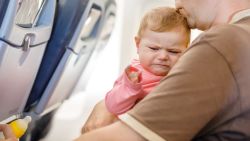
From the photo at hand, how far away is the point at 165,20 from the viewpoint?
4.39 feet

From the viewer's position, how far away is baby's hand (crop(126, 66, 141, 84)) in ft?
4.37

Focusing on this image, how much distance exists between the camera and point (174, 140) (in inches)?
30.2

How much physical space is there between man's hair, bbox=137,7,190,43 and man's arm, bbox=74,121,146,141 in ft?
2.01

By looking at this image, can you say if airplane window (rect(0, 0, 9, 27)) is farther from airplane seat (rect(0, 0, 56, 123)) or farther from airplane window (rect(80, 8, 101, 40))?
airplane window (rect(80, 8, 101, 40))

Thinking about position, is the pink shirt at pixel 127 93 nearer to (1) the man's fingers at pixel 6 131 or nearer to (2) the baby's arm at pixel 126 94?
(2) the baby's arm at pixel 126 94

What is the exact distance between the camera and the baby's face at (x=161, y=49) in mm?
1361

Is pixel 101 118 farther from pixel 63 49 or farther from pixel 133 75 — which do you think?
pixel 63 49

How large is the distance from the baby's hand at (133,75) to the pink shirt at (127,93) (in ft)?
0.06

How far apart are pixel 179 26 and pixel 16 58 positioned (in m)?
0.65

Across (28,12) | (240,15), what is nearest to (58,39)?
(28,12)

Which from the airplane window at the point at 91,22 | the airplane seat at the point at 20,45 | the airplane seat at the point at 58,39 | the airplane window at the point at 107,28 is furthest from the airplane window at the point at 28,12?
the airplane window at the point at 107,28

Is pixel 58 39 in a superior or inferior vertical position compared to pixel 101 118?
superior

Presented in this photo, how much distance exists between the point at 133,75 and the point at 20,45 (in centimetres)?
45

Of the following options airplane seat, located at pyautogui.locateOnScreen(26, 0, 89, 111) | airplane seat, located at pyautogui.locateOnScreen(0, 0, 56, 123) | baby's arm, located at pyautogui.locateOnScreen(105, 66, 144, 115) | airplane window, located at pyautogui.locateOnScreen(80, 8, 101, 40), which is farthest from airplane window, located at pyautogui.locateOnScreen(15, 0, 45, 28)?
airplane window, located at pyautogui.locateOnScreen(80, 8, 101, 40)
